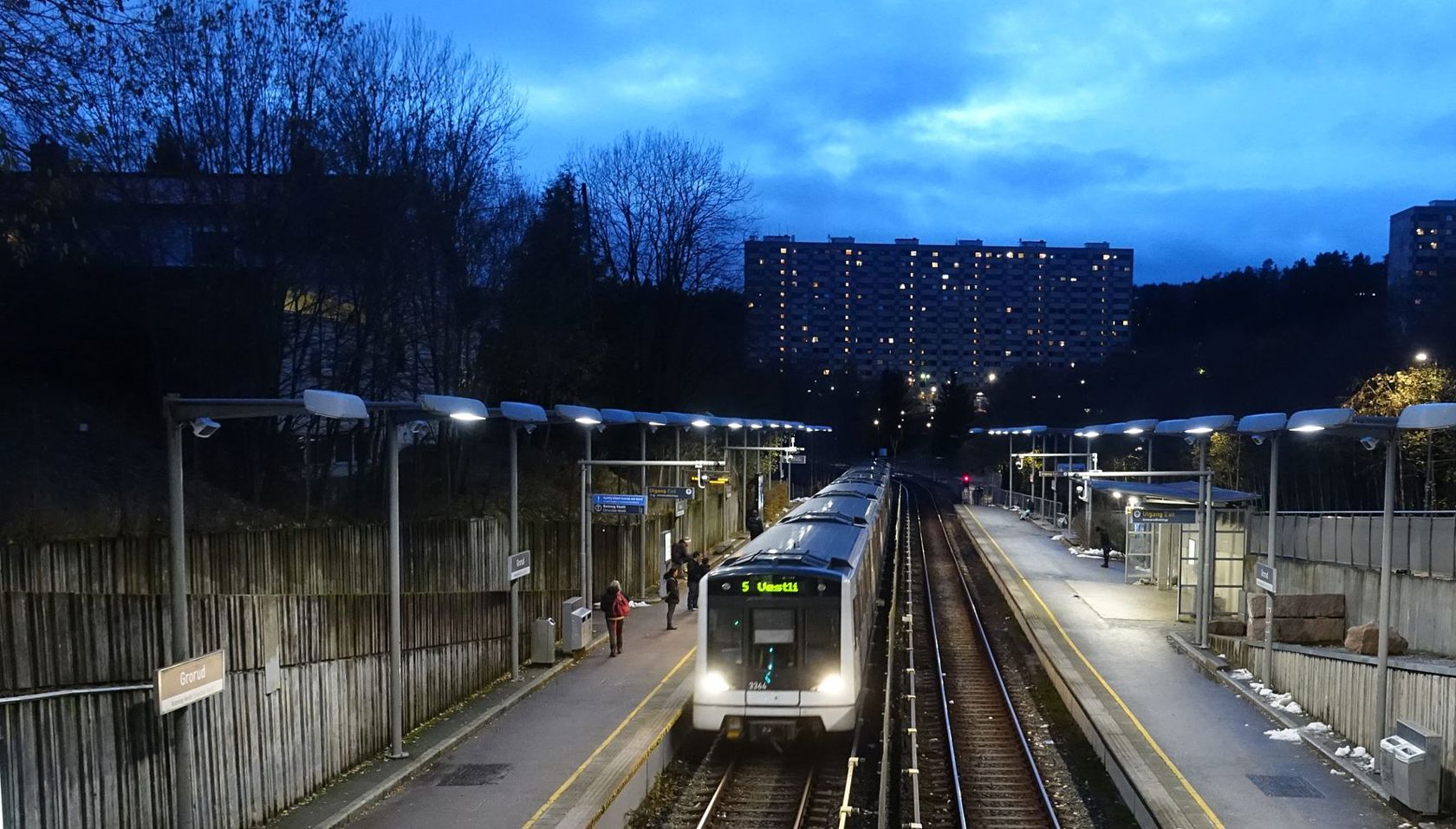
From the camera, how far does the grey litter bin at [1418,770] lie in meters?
9.29

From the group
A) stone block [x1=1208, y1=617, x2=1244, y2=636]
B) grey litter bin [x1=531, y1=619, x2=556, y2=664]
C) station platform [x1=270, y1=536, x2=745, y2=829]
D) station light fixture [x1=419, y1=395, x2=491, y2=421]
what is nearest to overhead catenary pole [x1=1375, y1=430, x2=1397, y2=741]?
stone block [x1=1208, y1=617, x2=1244, y2=636]

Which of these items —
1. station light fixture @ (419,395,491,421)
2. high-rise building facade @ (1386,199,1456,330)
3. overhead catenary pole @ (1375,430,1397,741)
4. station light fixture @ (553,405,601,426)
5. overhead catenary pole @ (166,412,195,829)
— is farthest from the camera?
high-rise building facade @ (1386,199,1456,330)

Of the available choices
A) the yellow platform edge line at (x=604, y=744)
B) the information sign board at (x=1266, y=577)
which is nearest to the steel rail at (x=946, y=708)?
the yellow platform edge line at (x=604, y=744)

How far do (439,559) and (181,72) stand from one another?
9.89 metres

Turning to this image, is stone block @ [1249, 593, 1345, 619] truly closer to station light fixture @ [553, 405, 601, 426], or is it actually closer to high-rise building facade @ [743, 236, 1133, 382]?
station light fixture @ [553, 405, 601, 426]

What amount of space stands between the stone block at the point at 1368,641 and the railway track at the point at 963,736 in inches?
207

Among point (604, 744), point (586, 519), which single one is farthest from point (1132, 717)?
point (586, 519)

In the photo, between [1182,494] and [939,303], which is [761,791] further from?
[939,303]

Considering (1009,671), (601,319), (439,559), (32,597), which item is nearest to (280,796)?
(32,597)

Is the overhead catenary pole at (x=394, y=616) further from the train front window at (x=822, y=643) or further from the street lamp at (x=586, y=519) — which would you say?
the street lamp at (x=586, y=519)

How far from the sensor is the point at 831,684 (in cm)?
1179

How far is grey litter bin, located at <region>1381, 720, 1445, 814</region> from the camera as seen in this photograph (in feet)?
30.5

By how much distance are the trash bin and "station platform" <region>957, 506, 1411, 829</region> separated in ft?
26.3

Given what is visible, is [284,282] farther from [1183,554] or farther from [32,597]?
[1183,554]
